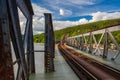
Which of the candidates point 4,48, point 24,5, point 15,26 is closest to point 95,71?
point 24,5

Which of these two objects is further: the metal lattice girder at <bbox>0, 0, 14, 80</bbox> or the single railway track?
the single railway track

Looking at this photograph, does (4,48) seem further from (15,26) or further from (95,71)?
(95,71)

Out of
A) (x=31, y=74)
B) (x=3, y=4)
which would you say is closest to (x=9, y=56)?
(x=3, y=4)

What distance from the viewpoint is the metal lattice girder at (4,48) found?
4168 millimetres

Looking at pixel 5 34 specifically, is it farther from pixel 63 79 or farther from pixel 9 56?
pixel 63 79

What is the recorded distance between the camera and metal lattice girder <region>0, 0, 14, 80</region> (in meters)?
4.17

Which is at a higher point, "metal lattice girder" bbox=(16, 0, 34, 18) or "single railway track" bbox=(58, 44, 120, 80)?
"metal lattice girder" bbox=(16, 0, 34, 18)

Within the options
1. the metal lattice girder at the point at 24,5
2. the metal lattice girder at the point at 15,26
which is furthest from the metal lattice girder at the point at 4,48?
the metal lattice girder at the point at 24,5

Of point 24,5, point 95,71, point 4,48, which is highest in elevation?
point 24,5

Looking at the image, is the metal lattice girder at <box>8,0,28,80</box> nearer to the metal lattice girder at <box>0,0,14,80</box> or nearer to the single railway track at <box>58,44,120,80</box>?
the metal lattice girder at <box>0,0,14,80</box>

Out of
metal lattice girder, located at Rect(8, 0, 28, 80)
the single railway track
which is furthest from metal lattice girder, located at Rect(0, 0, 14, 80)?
the single railway track

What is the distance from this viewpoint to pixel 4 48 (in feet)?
13.9

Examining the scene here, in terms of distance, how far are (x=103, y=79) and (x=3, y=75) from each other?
320 cm

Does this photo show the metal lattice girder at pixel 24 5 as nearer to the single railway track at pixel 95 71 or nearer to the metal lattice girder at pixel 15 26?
the metal lattice girder at pixel 15 26
